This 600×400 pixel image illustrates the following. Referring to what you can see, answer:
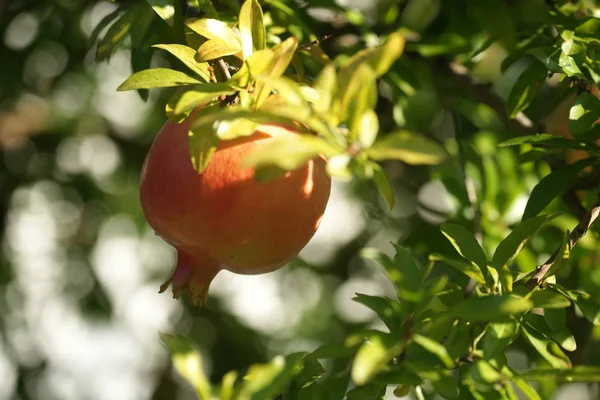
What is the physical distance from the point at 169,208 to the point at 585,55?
499 millimetres

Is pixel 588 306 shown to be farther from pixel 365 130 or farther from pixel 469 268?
pixel 365 130

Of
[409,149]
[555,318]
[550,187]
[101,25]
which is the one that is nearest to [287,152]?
[409,149]

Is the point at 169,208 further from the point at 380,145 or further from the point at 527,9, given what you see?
the point at 527,9

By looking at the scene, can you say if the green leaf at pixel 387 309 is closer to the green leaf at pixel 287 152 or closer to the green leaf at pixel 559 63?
the green leaf at pixel 287 152

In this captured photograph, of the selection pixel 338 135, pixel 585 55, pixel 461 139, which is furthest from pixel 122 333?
pixel 338 135

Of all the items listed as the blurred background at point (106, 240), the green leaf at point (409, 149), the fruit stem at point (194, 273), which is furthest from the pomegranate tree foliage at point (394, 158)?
the blurred background at point (106, 240)

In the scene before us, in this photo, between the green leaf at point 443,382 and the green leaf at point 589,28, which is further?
the green leaf at point 589,28

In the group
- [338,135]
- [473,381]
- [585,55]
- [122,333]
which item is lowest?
[122,333]

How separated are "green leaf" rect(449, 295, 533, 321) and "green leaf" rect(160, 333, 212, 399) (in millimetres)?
221

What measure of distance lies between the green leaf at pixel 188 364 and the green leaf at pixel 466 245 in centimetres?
28

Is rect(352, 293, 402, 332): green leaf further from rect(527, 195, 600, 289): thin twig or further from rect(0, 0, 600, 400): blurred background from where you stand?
rect(0, 0, 600, 400): blurred background

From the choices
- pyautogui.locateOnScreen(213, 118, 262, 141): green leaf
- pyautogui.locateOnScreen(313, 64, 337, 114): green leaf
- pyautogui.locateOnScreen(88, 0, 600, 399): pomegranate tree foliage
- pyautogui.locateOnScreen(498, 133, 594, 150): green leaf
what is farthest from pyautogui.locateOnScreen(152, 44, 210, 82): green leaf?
pyautogui.locateOnScreen(498, 133, 594, 150): green leaf

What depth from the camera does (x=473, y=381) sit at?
844 millimetres

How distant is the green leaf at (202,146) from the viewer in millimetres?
880
